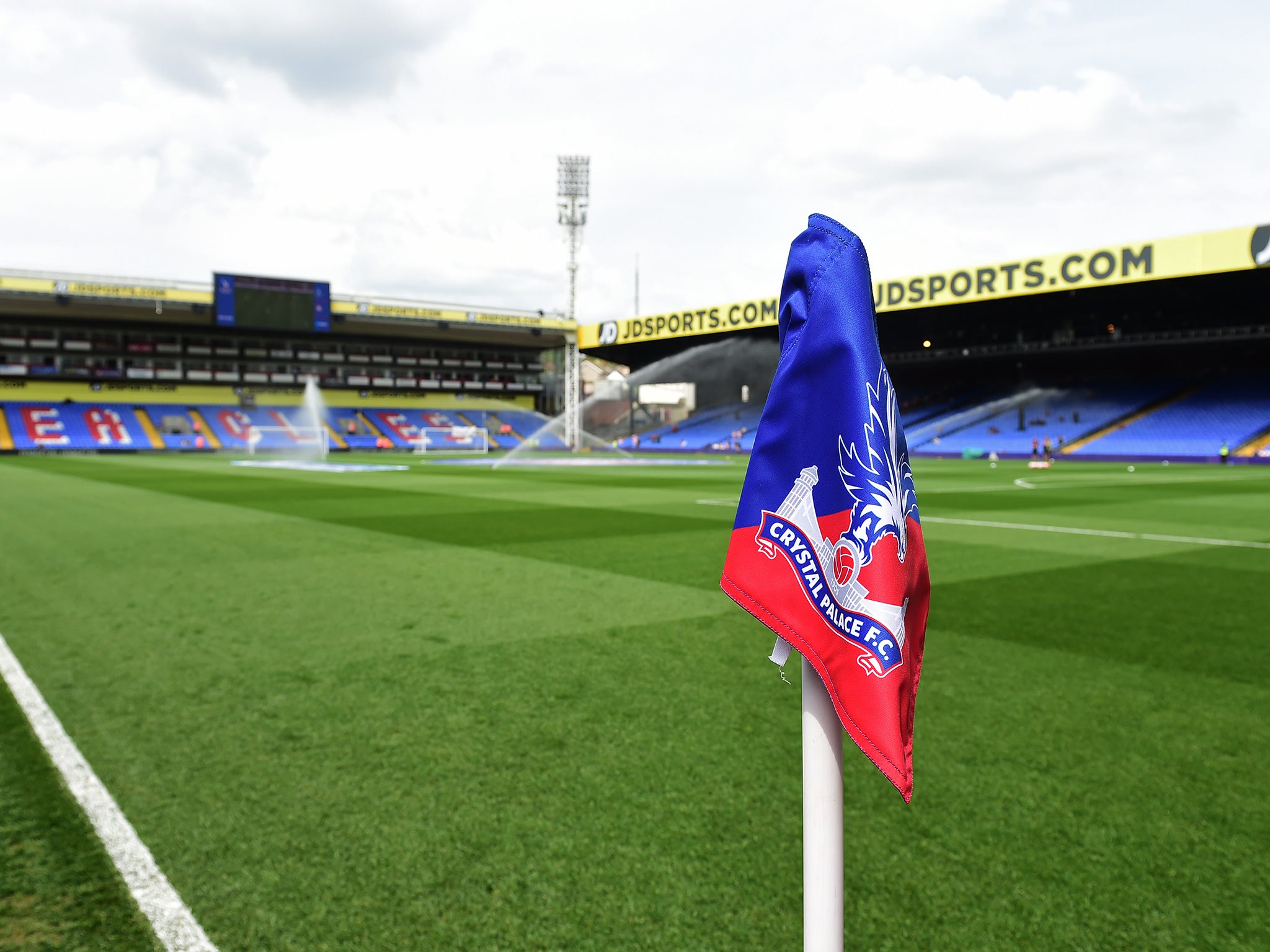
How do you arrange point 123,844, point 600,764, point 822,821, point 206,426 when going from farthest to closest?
point 206,426, point 600,764, point 123,844, point 822,821

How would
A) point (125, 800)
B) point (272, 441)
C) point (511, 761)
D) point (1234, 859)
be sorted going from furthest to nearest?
point (272, 441)
point (511, 761)
point (125, 800)
point (1234, 859)

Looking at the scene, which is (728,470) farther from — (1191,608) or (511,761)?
(511,761)

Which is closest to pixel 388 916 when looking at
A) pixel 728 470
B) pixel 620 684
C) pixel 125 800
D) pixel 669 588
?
pixel 125 800

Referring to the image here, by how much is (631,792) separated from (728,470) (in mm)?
25105

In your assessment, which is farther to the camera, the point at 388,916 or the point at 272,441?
the point at 272,441

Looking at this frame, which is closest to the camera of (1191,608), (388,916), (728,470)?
(388,916)

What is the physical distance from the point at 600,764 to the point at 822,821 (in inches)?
86.0

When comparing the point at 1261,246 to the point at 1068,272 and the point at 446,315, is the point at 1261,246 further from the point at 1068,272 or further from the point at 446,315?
the point at 446,315

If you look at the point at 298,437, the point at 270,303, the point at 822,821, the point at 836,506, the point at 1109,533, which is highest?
the point at 270,303

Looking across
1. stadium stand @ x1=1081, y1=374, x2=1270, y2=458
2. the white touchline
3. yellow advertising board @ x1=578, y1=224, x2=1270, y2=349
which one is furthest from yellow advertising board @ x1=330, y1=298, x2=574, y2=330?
the white touchline

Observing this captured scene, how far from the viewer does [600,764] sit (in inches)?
129

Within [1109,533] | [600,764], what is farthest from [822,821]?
[1109,533]

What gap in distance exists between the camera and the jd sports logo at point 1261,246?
27.7 metres

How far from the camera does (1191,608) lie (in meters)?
6.16
